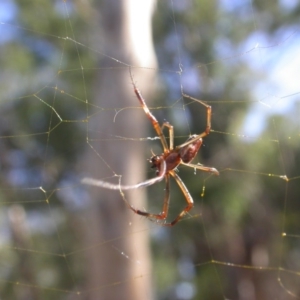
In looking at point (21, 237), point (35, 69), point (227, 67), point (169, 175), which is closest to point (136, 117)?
point (169, 175)

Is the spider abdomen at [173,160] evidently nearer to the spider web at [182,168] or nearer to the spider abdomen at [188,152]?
the spider abdomen at [188,152]

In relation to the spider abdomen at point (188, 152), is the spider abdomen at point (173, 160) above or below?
below

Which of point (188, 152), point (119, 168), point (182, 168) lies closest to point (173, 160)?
point (188, 152)

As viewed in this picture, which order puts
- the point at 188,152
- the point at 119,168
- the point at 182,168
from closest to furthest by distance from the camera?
the point at 188,152 → the point at 119,168 → the point at 182,168

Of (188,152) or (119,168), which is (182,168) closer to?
(119,168)

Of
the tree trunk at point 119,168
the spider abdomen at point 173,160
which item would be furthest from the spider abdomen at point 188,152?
the tree trunk at point 119,168

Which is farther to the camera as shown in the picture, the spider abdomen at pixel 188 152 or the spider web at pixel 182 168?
the spider web at pixel 182 168

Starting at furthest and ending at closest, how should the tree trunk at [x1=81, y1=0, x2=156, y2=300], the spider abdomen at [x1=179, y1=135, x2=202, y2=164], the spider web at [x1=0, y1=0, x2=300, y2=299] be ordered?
the spider web at [x1=0, y1=0, x2=300, y2=299] < the tree trunk at [x1=81, y1=0, x2=156, y2=300] < the spider abdomen at [x1=179, y1=135, x2=202, y2=164]

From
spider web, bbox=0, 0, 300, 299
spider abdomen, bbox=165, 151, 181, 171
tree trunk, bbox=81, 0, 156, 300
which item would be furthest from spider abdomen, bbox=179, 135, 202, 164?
spider web, bbox=0, 0, 300, 299

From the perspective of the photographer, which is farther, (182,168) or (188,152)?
(182,168)

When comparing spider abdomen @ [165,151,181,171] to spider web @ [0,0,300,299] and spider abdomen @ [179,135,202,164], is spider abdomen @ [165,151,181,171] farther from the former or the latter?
spider web @ [0,0,300,299]

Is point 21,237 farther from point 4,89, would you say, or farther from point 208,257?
point 208,257
